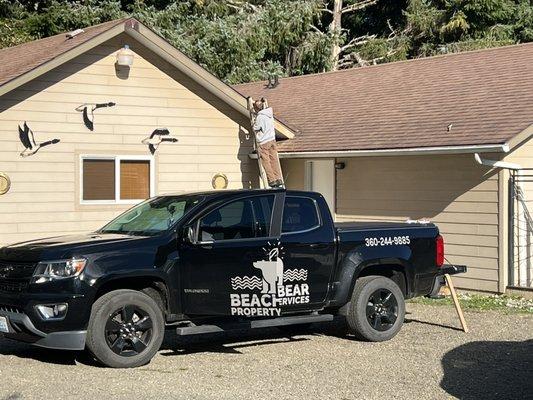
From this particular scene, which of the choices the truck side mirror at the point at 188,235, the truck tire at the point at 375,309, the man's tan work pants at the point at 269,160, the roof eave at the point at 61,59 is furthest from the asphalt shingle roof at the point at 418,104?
the truck side mirror at the point at 188,235

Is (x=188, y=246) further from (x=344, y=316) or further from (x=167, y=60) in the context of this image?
(x=167, y=60)

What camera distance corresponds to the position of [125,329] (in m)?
8.76

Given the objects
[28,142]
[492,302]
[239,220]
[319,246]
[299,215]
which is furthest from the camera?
[28,142]

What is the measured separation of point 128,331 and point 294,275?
1.97 metres

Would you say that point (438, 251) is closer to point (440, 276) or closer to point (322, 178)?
point (440, 276)

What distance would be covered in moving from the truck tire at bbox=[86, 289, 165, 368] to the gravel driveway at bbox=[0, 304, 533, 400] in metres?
0.18

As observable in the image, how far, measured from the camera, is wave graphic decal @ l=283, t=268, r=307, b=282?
959cm

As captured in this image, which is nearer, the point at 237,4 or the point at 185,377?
the point at 185,377

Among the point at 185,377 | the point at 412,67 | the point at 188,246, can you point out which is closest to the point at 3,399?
the point at 185,377

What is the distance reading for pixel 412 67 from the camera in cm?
1984

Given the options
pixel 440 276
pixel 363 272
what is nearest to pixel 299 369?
pixel 363 272

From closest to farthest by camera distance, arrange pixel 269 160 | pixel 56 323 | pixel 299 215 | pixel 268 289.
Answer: pixel 56 323 → pixel 268 289 → pixel 299 215 → pixel 269 160

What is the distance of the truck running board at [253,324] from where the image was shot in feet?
29.6

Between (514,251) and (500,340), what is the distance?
403 cm
